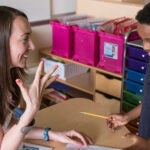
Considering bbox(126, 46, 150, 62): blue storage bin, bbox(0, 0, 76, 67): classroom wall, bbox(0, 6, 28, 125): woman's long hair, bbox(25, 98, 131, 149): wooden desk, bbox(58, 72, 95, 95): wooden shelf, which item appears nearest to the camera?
bbox(0, 6, 28, 125): woman's long hair

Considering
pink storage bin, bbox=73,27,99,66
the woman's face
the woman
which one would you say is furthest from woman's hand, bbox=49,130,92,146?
pink storage bin, bbox=73,27,99,66

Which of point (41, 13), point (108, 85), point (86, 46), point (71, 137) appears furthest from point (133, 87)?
point (41, 13)

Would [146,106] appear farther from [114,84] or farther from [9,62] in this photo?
[114,84]

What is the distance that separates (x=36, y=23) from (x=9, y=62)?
167 cm

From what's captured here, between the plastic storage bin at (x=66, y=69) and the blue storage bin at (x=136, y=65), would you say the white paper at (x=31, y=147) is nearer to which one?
the blue storage bin at (x=136, y=65)

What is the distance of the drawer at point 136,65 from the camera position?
2217 mm

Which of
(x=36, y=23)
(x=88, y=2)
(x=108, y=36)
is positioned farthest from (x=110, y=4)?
(x=36, y=23)

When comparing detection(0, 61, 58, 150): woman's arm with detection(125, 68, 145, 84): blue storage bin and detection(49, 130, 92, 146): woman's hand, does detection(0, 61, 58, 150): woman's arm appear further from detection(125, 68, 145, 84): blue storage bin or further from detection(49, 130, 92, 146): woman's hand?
detection(125, 68, 145, 84): blue storage bin

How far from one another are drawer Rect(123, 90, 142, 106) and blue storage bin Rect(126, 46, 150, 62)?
29cm

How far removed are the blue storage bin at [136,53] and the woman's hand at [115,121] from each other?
29.4 inches

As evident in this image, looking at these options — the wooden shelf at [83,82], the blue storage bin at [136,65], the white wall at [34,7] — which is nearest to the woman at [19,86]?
the blue storage bin at [136,65]

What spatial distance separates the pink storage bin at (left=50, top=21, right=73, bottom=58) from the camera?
105 inches

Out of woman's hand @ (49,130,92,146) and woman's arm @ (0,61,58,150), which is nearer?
woman's arm @ (0,61,58,150)

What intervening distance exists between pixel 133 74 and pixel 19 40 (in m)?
1.21
